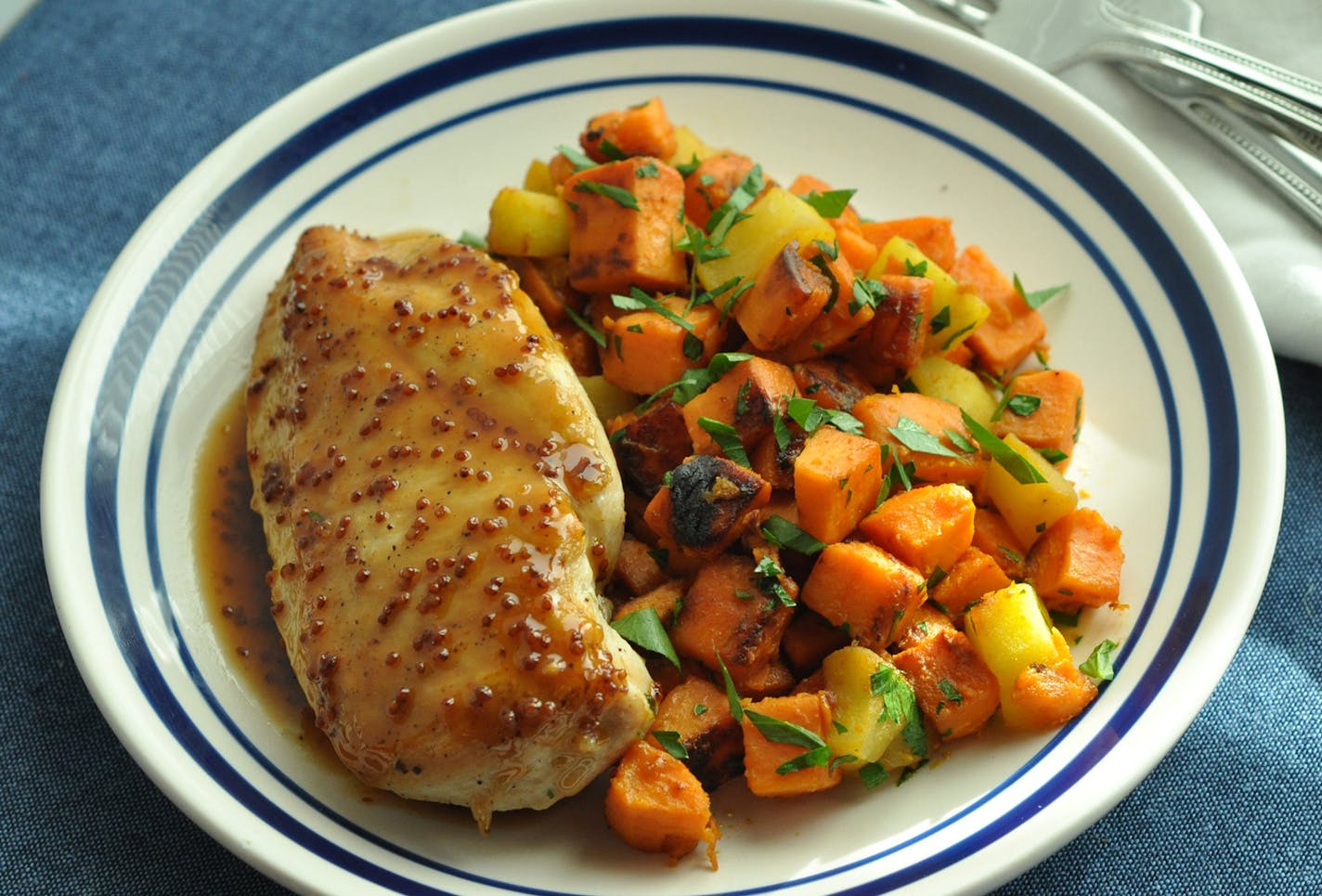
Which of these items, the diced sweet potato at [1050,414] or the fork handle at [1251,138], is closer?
the diced sweet potato at [1050,414]

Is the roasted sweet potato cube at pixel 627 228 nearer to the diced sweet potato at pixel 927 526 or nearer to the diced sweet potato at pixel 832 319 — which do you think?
the diced sweet potato at pixel 832 319

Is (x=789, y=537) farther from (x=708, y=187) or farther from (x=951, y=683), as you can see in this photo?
(x=708, y=187)

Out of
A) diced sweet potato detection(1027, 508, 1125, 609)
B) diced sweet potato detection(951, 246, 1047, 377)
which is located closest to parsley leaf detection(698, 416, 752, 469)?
diced sweet potato detection(1027, 508, 1125, 609)

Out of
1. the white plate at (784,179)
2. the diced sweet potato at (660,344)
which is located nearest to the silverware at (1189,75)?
the white plate at (784,179)

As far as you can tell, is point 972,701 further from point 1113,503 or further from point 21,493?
point 21,493

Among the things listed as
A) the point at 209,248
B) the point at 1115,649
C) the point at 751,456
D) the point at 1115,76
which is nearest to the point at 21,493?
the point at 209,248

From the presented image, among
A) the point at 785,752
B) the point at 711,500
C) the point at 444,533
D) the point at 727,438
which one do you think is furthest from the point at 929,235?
the point at 444,533

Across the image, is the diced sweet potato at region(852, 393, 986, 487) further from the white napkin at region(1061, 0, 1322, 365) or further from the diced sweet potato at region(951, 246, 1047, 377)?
the white napkin at region(1061, 0, 1322, 365)
